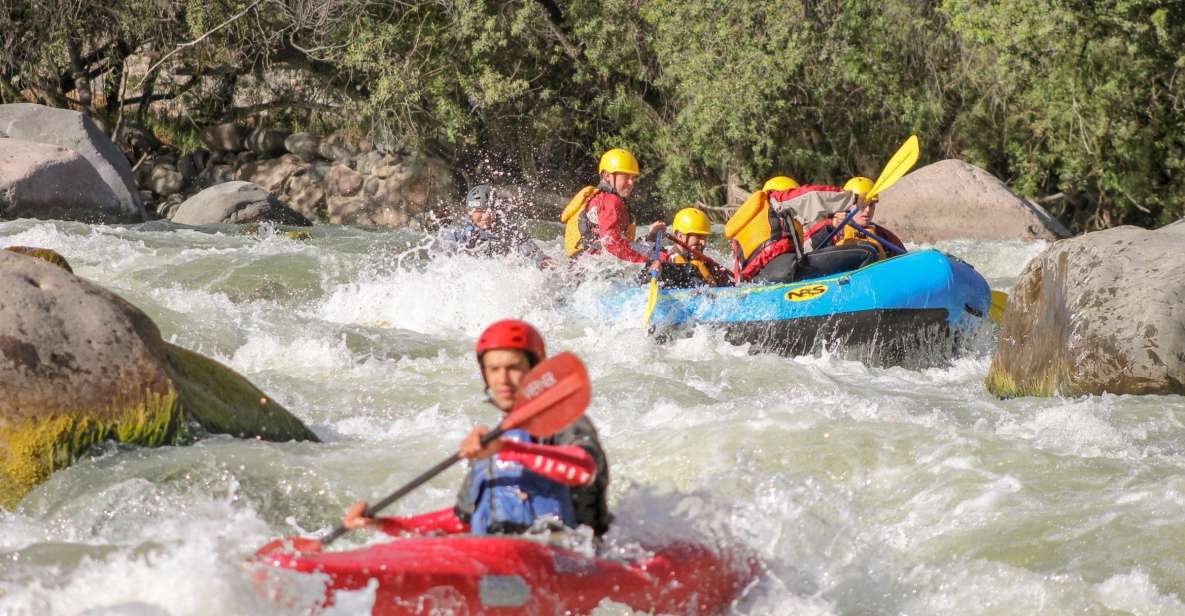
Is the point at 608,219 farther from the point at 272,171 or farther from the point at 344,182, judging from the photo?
the point at 272,171

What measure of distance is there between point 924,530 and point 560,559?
69.4 inches

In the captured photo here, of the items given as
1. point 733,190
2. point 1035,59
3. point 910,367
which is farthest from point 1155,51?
point 910,367

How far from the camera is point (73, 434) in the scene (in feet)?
15.6

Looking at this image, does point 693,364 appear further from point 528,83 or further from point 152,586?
point 528,83

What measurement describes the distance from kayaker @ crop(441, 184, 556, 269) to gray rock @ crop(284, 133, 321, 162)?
9.84 meters

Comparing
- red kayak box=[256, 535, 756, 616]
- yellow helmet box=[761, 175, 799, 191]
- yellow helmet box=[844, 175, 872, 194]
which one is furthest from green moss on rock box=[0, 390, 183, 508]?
yellow helmet box=[761, 175, 799, 191]

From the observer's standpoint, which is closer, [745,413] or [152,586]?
[152,586]

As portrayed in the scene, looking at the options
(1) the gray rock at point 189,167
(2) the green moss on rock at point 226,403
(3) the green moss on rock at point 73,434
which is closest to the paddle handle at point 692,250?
(2) the green moss on rock at point 226,403

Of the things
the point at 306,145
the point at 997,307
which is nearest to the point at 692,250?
the point at 997,307

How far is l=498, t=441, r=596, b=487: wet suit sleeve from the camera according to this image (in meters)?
3.42

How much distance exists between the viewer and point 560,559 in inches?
137

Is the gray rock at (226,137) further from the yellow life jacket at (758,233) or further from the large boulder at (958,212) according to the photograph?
the yellow life jacket at (758,233)

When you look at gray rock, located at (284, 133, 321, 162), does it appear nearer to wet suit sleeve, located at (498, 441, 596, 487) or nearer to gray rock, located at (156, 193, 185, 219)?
gray rock, located at (156, 193, 185, 219)

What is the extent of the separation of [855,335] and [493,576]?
5.45 m
